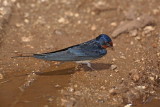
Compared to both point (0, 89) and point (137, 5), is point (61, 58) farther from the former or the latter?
point (137, 5)

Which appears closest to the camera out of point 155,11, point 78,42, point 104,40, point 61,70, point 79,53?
point 79,53

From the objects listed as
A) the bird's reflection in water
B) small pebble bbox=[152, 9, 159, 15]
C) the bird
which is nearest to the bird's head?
the bird

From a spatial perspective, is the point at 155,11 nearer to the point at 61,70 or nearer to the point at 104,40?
the point at 104,40

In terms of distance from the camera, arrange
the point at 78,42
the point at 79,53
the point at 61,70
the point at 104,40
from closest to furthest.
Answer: the point at 79,53
the point at 104,40
the point at 61,70
the point at 78,42

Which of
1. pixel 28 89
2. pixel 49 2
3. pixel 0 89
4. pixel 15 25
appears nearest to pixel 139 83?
pixel 28 89

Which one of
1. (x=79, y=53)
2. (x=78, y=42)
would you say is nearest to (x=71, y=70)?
(x=79, y=53)

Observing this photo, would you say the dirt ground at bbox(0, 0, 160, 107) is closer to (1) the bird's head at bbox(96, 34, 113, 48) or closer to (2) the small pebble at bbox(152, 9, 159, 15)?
(2) the small pebble at bbox(152, 9, 159, 15)
